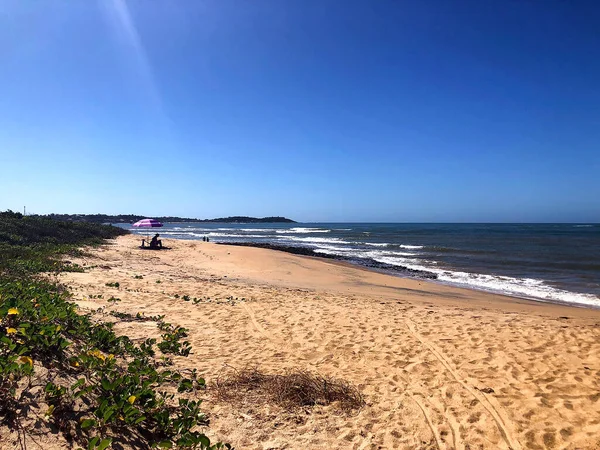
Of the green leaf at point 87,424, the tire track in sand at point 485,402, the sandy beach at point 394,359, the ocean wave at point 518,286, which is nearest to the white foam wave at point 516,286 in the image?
the ocean wave at point 518,286

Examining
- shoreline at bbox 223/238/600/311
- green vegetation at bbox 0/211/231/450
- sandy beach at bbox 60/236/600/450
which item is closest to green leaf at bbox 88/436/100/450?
green vegetation at bbox 0/211/231/450

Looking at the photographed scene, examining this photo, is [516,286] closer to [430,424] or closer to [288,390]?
[430,424]

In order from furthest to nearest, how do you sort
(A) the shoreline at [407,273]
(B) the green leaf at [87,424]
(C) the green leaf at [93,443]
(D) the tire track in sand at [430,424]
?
(A) the shoreline at [407,273]
(D) the tire track in sand at [430,424]
(B) the green leaf at [87,424]
(C) the green leaf at [93,443]

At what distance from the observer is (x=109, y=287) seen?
9.46m

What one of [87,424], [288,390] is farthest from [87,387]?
[288,390]

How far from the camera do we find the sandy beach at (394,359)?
3738 millimetres

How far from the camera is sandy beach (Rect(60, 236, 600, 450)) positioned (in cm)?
374

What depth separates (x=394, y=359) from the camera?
5.76 metres

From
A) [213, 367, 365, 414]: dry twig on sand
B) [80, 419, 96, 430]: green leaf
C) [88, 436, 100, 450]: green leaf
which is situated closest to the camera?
[88, 436, 100, 450]: green leaf

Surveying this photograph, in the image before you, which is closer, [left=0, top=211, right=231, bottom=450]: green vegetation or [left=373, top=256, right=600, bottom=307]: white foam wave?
[left=0, top=211, right=231, bottom=450]: green vegetation

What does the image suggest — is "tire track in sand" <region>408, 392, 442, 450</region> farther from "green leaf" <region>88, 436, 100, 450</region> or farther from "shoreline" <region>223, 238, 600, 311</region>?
"shoreline" <region>223, 238, 600, 311</region>

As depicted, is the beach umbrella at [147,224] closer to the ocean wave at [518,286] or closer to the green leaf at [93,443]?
the ocean wave at [518,286]

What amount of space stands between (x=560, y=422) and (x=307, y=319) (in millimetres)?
4927

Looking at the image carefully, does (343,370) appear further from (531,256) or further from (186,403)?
(531,256)
